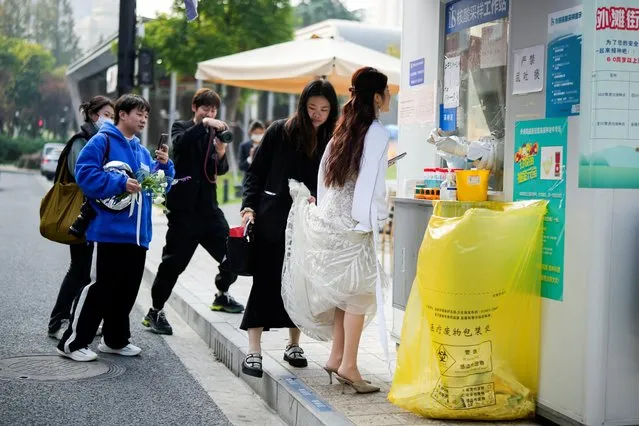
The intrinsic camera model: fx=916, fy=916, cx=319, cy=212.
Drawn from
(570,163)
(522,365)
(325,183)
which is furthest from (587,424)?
(325,183)

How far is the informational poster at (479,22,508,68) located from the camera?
16.2 ft

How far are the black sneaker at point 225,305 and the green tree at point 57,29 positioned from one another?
63255mm

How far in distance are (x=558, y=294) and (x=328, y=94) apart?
1937 millimetres

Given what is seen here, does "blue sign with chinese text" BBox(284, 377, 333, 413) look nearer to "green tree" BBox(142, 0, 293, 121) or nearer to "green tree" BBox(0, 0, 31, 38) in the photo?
"green tree" BBox(142, 0, 293, 121)

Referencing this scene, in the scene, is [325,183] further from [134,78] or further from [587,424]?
[134,78]

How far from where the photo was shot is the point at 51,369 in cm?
604

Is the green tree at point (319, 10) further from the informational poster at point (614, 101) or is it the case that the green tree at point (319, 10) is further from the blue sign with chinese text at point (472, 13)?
the informational poster at point (614, 101)

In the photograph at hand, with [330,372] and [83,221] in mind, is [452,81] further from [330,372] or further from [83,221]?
[83,221]

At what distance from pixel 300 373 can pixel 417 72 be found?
211 centimetres

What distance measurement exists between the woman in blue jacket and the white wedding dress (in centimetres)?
135

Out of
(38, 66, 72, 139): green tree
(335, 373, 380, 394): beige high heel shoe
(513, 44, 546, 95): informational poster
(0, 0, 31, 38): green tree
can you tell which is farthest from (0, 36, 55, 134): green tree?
(513, 44, 546, 95): informational poster

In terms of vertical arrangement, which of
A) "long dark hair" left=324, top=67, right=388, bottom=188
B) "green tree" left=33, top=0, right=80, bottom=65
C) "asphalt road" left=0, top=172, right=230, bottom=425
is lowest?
"asphalt road" left=0, top=172, right=230, bottom=425

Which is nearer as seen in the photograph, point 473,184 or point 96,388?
point 473,184

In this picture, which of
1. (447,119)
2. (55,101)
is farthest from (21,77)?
(447,119)
